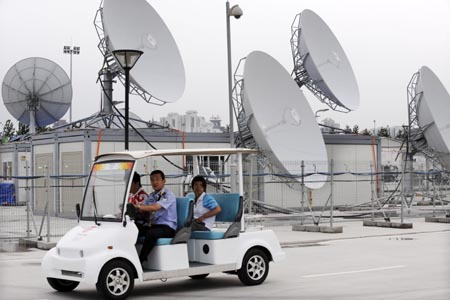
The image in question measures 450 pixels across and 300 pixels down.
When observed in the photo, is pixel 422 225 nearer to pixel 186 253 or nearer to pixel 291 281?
pixel 291 281

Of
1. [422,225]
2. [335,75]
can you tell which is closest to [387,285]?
[422,225]

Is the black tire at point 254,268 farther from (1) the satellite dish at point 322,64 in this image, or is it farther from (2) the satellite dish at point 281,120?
(1) the satellite dish at point 322,64

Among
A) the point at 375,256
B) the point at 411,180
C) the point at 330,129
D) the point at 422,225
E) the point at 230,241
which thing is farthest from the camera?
the point at 330,129

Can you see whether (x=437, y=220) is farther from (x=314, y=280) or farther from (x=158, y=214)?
(x=158, y=214)

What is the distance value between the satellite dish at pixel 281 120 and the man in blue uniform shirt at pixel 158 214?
53.4 ft

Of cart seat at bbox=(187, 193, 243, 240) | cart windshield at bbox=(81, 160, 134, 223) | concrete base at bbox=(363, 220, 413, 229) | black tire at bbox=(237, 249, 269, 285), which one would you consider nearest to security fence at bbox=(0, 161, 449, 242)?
concrete base at bbox=(363, 220, 413, 229)

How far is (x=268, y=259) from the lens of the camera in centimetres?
1321

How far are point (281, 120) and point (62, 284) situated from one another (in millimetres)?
18662

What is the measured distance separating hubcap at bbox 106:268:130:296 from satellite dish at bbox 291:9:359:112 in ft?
79.8

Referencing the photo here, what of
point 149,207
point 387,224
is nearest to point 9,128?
point 387,224

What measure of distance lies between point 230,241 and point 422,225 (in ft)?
56.3

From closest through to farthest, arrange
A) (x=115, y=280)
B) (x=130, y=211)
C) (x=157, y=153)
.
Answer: (x=115, y=280)
(x=130, y=211)
(x=157, y=153)

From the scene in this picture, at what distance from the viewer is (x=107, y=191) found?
40.2 ft

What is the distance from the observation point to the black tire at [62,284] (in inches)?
478
